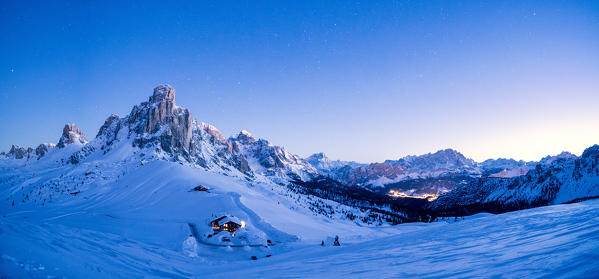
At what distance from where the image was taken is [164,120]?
174375 millimetres

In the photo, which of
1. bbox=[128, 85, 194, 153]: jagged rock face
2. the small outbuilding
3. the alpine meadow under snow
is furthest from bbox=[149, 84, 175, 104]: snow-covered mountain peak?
the small outbuilding

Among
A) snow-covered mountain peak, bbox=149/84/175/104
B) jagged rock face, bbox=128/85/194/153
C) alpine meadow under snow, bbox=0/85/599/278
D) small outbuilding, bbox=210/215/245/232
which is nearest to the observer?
alpine meadow under snow, bbox=0/85/599/278

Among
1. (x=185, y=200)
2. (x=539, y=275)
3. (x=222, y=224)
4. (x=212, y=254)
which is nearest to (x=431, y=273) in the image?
(x=539, y=275)

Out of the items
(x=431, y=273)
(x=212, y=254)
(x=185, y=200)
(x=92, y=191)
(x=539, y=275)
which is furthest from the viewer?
(x=92, y=191)

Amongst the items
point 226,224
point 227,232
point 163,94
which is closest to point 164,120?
point 163,94

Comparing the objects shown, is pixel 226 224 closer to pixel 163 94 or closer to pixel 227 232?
pixel 227 232

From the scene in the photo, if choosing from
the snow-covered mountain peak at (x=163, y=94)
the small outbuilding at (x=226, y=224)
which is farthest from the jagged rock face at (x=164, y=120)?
the small outbuilding at (x=226, y=224)

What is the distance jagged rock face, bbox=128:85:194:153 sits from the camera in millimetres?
161625

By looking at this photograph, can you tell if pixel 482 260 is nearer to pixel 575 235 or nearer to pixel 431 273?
pixel 431 273

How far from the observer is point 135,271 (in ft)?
34.7

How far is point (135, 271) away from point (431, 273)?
11.1 m

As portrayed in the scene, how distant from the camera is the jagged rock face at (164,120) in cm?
16162

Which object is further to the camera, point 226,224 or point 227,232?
point 226,224

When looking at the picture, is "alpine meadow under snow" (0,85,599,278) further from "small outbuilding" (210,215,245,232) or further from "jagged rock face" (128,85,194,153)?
"jagged rock face" (128,85,194,153)
